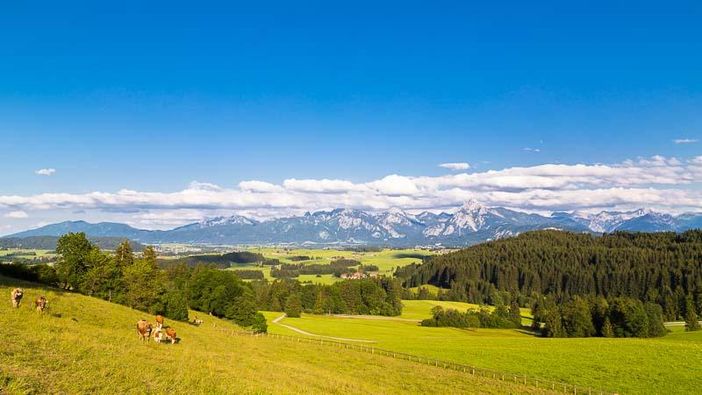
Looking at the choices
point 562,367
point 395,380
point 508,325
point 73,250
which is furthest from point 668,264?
point 73,250

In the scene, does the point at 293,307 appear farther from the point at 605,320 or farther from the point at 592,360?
the point at 592,360

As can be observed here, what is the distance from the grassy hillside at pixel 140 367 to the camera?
708 inches

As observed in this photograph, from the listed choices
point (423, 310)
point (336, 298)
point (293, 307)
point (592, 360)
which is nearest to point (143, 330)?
point (592, 360)

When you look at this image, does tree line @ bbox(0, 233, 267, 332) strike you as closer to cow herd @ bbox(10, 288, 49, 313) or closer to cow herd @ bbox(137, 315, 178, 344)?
cow herd @ bbox(137, 315, 178, 344)

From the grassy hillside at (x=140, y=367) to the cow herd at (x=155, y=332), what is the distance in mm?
1076

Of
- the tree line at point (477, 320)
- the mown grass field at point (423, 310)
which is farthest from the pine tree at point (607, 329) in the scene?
the mown grass field at point (423, 310)

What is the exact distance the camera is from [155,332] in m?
34.5

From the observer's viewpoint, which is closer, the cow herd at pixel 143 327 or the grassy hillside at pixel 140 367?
the grassy hillside at pixel 140 367

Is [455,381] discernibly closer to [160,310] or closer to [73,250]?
[160,310]

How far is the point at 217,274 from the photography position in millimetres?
103688

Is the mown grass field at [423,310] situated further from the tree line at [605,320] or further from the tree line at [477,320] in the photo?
the tree line at [605,320]

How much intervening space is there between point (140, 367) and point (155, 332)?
13.7 metres

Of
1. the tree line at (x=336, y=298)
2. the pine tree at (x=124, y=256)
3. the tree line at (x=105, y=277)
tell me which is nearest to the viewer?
the tree line at (x=105, y=277)

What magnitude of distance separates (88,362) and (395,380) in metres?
28.1
